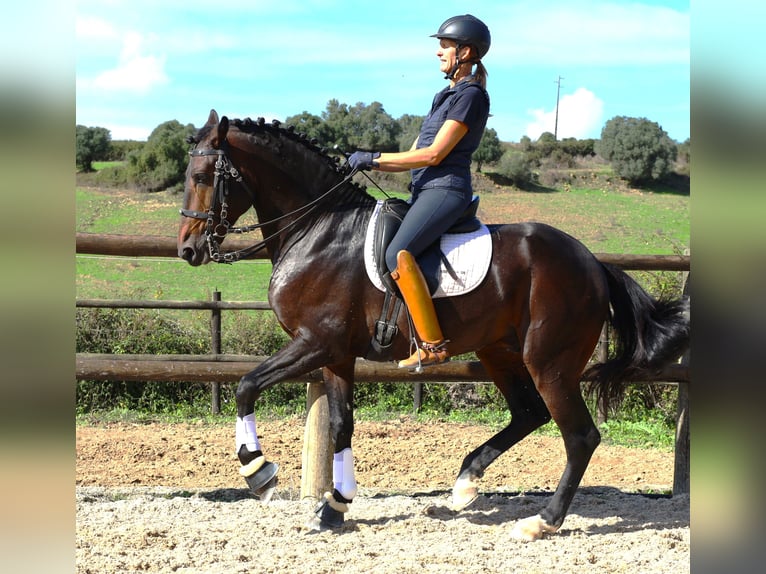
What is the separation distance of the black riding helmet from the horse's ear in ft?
4.29

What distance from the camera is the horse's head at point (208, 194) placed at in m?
4.34

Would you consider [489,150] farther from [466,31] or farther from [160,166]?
[466,31]

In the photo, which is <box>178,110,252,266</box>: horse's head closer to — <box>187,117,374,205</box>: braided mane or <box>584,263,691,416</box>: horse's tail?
<box>187,117,374,205</box>: braided mane

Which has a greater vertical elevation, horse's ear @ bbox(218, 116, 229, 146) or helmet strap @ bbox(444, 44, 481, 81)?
helmet strap @ bbox(444, 44, 481, 81)

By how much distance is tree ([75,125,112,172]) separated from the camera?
35438mm

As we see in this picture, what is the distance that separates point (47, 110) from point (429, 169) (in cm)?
331

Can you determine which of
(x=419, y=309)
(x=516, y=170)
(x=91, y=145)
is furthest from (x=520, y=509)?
(x=91, y=145)

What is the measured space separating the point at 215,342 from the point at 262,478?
13.2ft

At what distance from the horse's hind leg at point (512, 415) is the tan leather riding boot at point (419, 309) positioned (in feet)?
2.03

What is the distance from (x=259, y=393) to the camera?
→ 4328 millimetres

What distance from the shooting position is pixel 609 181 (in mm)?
37969

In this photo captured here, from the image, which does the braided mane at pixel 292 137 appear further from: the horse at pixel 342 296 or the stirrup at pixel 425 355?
the stirrup at pixel 425 355

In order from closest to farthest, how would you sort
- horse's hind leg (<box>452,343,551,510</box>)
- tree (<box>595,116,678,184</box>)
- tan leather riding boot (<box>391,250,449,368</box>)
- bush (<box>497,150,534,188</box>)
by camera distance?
tan leather riding boot (<box>391,250,449,368</box>), horse's hind leg (<box>452,343,551,510</box>), bush (<box>497,150,534,188</box>), tree (<box>595,116,678,184</box>)

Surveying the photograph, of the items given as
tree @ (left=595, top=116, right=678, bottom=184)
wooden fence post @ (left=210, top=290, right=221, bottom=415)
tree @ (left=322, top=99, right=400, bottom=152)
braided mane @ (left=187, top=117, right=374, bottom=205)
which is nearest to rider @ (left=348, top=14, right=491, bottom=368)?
braided mane @ (left=187, top=117, right=374, bottom=205)
